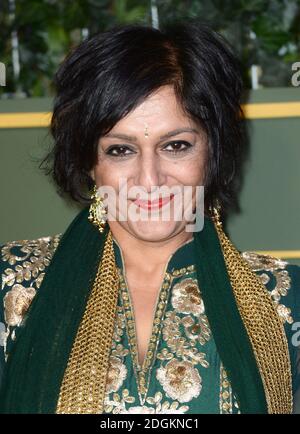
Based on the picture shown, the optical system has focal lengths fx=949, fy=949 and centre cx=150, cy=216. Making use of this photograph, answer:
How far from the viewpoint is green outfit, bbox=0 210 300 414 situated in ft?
5.65

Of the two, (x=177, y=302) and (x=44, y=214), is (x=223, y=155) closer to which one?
(x=177, y=302)

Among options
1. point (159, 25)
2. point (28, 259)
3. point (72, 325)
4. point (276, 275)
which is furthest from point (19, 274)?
point (159, 25)

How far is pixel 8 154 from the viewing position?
208 cm

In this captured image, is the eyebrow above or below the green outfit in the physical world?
above

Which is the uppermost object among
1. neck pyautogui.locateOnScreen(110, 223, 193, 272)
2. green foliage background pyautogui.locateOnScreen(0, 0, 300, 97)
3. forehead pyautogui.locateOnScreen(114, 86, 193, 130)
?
green foliage background pyautogui.locateOnScreen(0, 0, 300, 97)

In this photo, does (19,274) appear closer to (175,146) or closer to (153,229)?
(153,229)

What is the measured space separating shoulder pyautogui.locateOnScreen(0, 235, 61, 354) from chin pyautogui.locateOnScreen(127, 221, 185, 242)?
0.22 meters

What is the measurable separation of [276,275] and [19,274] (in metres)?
0.52

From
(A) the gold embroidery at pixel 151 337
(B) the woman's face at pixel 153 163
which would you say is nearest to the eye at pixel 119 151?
(B) the woman's face at pixel 153 163

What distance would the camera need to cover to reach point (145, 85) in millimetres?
1742

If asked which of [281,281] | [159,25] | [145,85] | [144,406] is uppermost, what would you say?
[159,25]

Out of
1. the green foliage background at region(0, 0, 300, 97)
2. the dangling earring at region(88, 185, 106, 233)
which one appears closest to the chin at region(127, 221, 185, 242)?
the dangling earring at region(88, 185, 106, 233)

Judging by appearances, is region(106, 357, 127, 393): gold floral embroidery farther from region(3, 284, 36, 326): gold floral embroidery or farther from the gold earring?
the gold earring

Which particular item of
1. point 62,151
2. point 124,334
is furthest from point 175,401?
point 62,151
